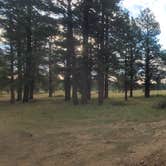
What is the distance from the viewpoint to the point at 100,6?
2616cm

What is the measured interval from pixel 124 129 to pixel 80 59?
1497 centimetres

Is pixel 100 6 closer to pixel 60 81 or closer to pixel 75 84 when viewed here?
pixel 75 84

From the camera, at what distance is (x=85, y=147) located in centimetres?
846

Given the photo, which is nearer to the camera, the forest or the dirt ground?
the dirt ground

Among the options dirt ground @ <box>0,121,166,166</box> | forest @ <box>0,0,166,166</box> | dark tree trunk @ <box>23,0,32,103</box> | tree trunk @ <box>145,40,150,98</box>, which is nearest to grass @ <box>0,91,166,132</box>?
forest @ <box>0,0,166,166</box>

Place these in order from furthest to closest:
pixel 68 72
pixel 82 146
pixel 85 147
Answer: pixel 68 72 → pixel 82 146 → pixel 85 147

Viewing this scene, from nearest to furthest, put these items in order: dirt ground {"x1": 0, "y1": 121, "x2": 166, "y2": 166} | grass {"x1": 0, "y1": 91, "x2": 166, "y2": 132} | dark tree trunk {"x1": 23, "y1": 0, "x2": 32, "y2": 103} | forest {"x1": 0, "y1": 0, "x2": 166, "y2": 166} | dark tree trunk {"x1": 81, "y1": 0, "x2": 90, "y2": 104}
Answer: dirt ground {"x1": 0, "y1": 121, "x2": 166, "y2": 166}, forest {"x1": 0, "y1": 0, "x2": 166, "y2": 166}, grass {"x1": 0, "y1": 91, "x2": 166, "y2": 132}, dark tree trunk {"x1": 81, "y1": 0, "x2": 90, "y2": 104}, dark tree trunk {"x1": 23, "y1": 0, "x2": 32, "y2": 103}

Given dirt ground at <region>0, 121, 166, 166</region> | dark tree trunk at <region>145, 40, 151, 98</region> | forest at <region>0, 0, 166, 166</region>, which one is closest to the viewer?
dirt ground at <region>0, 121, 166, 166</region>

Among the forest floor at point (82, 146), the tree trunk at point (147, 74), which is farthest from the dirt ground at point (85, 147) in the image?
the tree trunk at point (147, 74)

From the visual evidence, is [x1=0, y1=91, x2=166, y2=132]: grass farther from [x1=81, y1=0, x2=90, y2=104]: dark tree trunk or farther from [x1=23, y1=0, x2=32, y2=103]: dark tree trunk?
[x1=23, y1=0, x2=32, y2=103]: dark tree trunk

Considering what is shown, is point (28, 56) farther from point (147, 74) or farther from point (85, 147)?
point (147, 74)

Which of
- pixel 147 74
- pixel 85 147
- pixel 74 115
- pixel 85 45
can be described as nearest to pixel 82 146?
pixel 85 147

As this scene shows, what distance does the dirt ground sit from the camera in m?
6.99

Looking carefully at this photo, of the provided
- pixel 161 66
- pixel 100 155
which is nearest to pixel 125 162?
pixel 100 155
